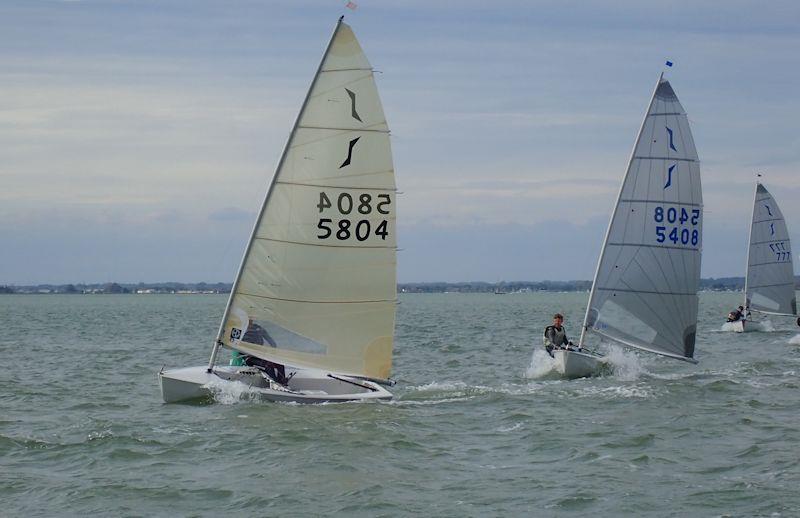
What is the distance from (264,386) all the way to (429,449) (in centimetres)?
526

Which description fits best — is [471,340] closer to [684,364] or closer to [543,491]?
[684,364]

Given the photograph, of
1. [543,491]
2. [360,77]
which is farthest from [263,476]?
[360,77]

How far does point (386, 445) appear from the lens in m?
18.3

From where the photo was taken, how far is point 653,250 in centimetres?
2773

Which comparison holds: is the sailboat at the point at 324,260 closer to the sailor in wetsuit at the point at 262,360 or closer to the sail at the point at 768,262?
the sailor in wetsuit at the point at 262,360

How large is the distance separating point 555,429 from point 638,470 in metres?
3.43

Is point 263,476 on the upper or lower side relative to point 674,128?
Result: lower

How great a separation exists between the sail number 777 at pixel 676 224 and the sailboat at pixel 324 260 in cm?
924

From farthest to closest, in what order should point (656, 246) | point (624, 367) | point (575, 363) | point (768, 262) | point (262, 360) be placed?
point (768, 262) < point (624, 367) < point (656, 246) < point (575, 363) < point (262, 360)

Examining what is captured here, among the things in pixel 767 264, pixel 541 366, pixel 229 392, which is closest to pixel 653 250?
pixel 541 366

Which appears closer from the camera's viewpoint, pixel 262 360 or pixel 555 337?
pixel 262 360

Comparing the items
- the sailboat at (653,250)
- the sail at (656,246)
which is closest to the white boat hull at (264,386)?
the sailboat at (653,250)

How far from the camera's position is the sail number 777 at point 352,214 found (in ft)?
69.4

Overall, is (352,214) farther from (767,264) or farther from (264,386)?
(767,264)
